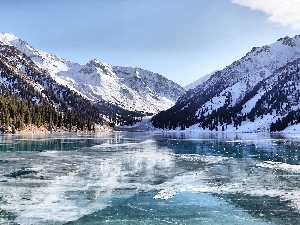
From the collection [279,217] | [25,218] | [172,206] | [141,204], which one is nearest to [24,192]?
[25,218]

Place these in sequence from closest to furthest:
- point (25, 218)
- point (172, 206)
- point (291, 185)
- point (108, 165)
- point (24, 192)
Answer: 1. point (25, 218)
2. point (172, 206)
3. point (24, 192)
4. point (291, 185)
5. point (108, 165)

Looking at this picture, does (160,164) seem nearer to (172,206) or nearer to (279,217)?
(172,206)

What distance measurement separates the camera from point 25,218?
74.2 ft

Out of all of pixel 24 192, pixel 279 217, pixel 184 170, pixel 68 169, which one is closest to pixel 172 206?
pixel 279 217

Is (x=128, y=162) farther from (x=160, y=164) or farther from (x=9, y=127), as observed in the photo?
(x=9, y=127)

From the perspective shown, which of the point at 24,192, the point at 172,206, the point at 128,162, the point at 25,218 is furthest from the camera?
the point at 128,162

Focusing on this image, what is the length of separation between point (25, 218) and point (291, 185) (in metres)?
23.1

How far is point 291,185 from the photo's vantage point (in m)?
33.8

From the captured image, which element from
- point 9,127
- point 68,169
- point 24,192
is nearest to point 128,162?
point 68,169

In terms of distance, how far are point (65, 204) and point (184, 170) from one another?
2102cm

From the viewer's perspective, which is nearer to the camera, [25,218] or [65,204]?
[25,218]

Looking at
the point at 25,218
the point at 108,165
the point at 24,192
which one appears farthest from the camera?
the point at 108,165

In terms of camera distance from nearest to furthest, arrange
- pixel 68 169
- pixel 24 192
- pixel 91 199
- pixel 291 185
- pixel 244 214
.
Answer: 1. pixel 244 214
2. pixel 91 199
3. pixel 24 192
4. pixel 291 185
5. pixel 68 169

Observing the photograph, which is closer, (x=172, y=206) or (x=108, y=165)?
(x=172, y=206)
